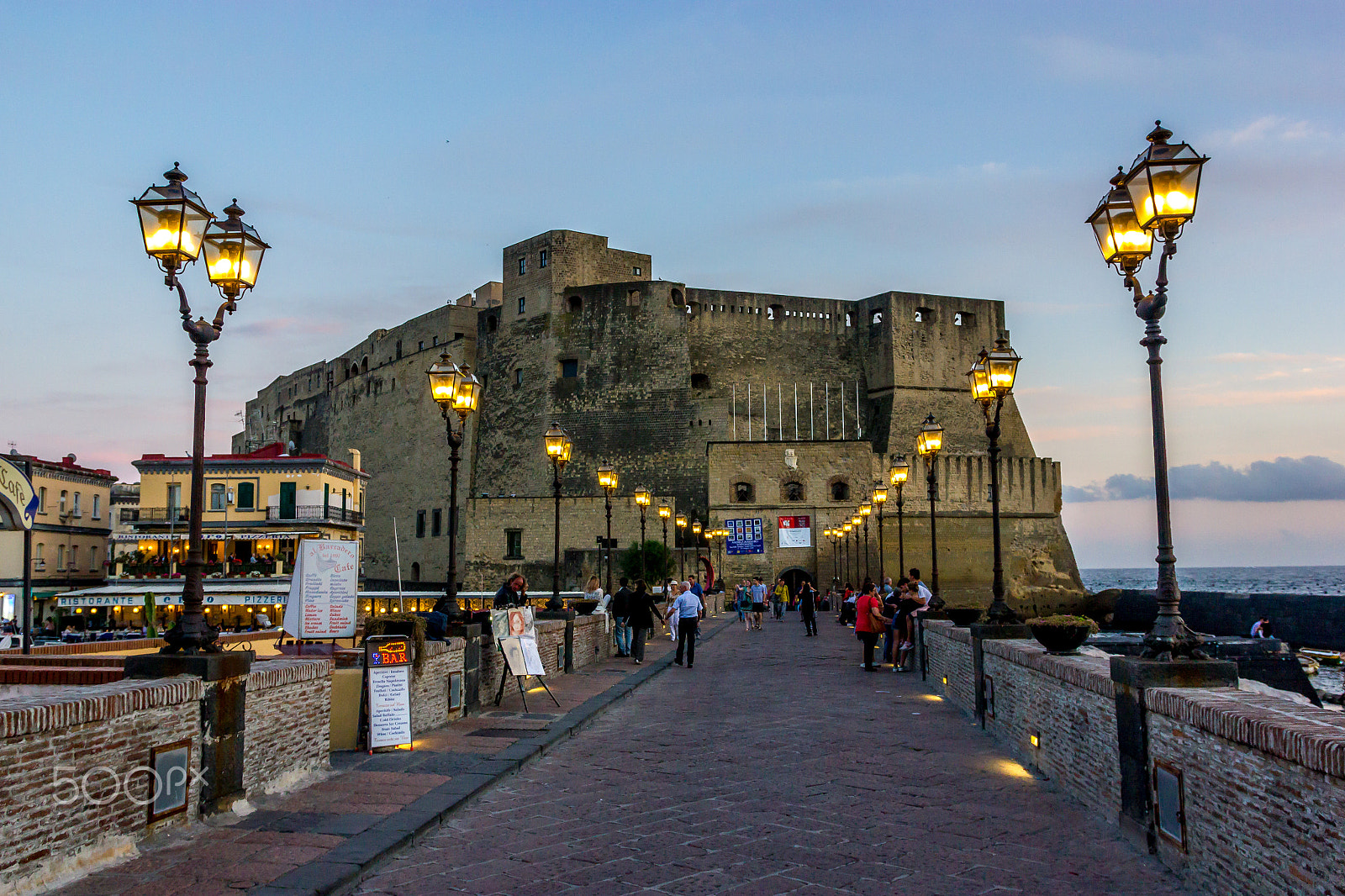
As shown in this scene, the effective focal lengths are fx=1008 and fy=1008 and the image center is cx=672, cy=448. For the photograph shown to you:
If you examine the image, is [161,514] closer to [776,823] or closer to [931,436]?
[931,436]

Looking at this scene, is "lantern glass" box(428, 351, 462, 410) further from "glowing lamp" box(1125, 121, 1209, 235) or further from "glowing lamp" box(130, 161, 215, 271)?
"glowing lamp" box(1125, 121, 1209, 235)

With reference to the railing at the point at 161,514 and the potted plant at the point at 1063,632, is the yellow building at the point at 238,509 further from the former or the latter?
the potted plant at the point at 1063,632

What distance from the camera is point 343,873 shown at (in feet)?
14.5

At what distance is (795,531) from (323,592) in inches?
1352

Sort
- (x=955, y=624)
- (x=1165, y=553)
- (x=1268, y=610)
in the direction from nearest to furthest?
(x=1165, y=553), (x=955, y=624), (x=1268, y=610)

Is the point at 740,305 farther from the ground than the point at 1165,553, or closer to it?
farther from the ground

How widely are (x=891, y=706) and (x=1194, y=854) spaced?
618 centimetres

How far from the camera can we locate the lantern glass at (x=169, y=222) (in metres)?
6.23

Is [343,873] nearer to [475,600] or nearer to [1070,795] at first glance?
[1070,795]

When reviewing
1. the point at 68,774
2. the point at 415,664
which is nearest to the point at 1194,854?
the point at 68,774

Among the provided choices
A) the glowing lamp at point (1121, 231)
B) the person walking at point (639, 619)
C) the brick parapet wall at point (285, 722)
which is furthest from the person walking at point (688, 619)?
the glowing lamp at point (1121, 231)

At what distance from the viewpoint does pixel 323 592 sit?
834cm

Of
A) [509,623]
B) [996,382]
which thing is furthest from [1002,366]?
[509,623]

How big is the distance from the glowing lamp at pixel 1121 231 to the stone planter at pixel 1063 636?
237 centimetres
